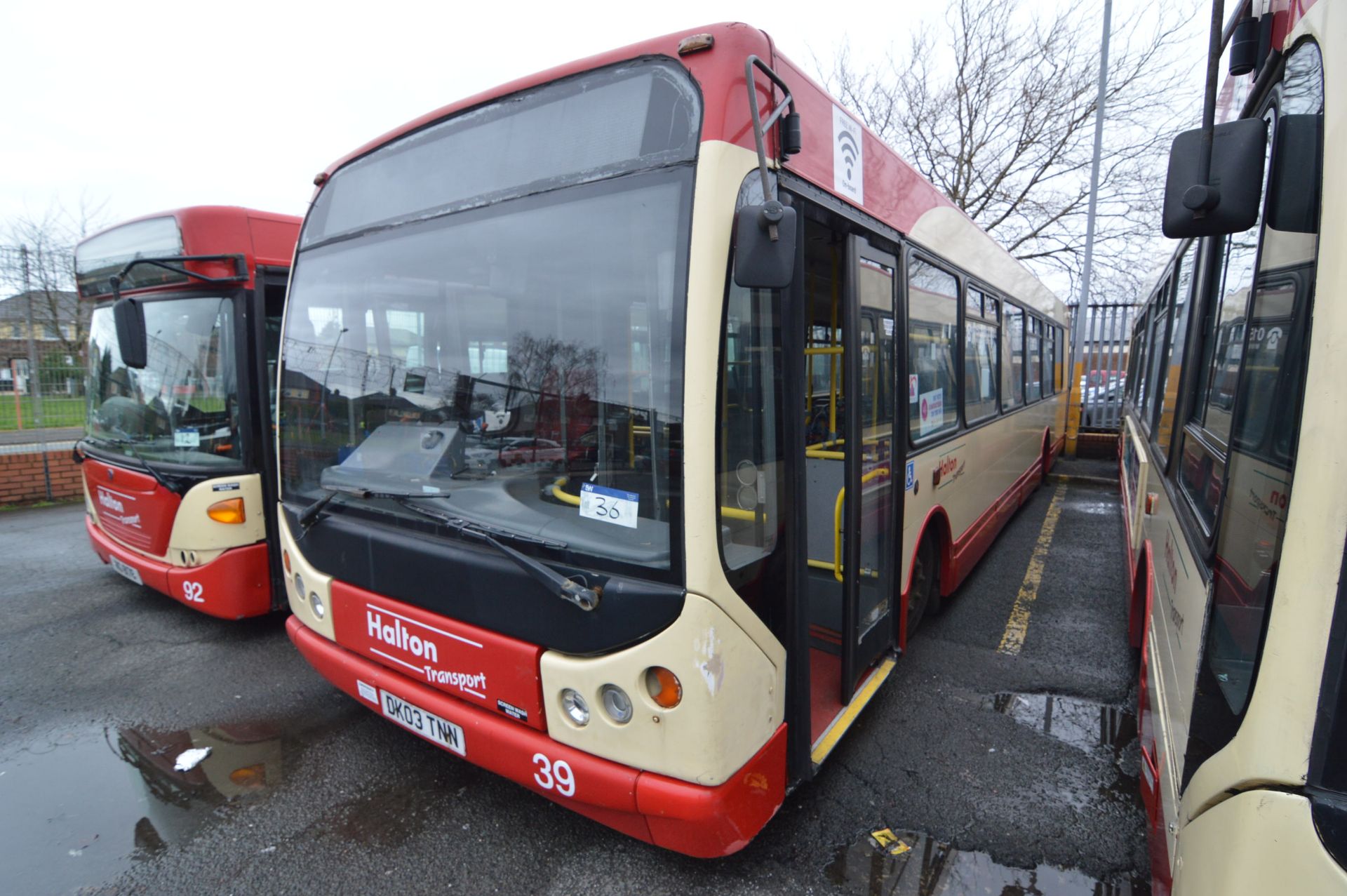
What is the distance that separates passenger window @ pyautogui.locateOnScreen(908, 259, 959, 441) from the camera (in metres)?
3.72

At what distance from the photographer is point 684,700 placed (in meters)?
2.01

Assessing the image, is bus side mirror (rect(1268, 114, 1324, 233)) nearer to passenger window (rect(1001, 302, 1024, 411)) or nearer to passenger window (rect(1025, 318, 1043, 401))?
passenger window (rect(1001, 302, 1024, 411))

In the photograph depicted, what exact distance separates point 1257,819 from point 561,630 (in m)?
1.69

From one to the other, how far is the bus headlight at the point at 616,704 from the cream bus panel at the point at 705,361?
0.44 m

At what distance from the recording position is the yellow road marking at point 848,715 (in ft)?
8.81

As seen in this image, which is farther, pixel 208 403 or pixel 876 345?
pixel 208 403

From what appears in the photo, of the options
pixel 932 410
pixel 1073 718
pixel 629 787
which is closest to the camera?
pixel 629 787

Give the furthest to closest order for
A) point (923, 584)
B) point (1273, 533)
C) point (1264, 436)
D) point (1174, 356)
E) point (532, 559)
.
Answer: point (923, 584)
point (1174, 356)
point (532, 559)
point (1264, 436)
point (1273, 533)

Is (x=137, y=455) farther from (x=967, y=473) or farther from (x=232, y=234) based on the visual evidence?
(x=967, y=473)

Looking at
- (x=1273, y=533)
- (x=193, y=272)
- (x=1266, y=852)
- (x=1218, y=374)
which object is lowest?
(x=1266, y=852)

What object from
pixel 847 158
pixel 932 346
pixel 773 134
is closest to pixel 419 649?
pixel 773 134

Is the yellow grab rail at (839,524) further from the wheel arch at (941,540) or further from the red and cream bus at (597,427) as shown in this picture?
the wheel arch at (941,540)

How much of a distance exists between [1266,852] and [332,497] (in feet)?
9.78

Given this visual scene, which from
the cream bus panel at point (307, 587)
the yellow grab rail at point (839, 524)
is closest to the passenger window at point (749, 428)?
the yellow grab rail at point (839, 524)
